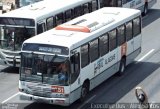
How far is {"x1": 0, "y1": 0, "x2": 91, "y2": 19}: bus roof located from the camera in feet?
97.0

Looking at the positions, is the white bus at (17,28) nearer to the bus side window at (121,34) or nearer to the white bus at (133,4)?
the bus side window at (121,34)

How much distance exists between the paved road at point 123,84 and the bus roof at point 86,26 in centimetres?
247

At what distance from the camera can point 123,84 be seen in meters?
27.1

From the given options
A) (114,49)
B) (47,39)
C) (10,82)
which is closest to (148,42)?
(114,49)

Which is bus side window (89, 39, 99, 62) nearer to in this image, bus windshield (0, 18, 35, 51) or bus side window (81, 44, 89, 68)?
bus side window (81, 44, 89, 68)

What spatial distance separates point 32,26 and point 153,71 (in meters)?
6.24

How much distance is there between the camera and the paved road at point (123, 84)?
24.7m

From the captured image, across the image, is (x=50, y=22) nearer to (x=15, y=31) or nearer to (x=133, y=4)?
(x=15, y=31)

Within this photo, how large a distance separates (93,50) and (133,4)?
1680cm

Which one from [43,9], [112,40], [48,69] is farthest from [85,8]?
[48,69]

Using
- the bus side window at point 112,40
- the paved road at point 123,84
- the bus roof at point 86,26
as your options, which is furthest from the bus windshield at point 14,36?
the bus side window at point 112,40

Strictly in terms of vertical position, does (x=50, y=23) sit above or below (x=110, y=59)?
above

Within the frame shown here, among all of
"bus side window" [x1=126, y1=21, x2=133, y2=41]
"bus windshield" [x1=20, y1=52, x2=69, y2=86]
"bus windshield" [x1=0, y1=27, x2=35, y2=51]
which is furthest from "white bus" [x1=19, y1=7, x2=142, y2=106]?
"bus windshield" [x1=0, y1=27, x2=35, y2=51]

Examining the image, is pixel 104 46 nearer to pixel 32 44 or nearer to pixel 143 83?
pixel 143 83
